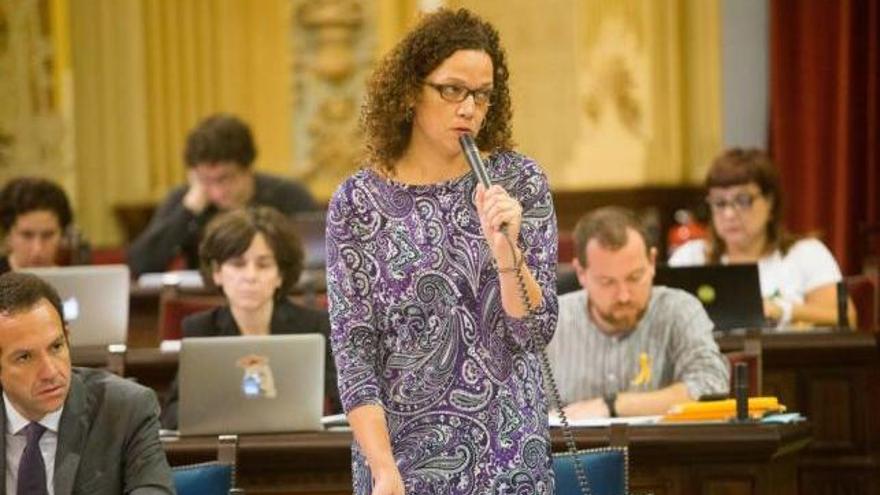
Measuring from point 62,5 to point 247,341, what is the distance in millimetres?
6876

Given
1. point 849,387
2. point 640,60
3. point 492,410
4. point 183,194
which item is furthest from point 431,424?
point 640,60

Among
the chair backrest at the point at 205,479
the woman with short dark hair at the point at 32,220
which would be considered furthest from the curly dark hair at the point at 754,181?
the chair backrest at the point at 205,479

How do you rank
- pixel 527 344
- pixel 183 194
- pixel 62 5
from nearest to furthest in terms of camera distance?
pixel 527 344, pixel 183 194, pixel 62 5

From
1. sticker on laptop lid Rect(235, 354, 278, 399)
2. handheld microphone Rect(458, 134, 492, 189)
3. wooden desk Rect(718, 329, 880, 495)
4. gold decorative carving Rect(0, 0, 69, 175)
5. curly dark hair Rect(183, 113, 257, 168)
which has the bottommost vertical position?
wooden desk Rect(718, 329, 880, 495)

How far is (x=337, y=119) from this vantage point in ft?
40.5

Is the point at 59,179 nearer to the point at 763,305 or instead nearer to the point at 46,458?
the point at 763,305

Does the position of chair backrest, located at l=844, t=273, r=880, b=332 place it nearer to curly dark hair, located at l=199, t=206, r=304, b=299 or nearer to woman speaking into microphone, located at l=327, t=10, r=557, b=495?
curly dark hair, located at l=199, t=206, r=304, b=299

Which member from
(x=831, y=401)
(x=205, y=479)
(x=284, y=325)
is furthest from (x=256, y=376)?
(x=831, y=401)

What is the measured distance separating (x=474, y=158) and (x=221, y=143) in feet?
17.6

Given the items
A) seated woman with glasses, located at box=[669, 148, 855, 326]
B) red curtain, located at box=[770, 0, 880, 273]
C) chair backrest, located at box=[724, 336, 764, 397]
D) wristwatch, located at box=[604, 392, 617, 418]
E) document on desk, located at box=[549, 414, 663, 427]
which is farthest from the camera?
red curtain, located at box=[770, 0, 880, 273]

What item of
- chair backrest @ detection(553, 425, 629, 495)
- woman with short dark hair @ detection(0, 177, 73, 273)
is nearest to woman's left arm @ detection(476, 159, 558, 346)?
chair backrest @ detection(553, 425, 629, 495)

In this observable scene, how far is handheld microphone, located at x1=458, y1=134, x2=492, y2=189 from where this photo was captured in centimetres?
349

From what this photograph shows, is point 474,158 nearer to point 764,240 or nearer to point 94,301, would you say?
point 94,301

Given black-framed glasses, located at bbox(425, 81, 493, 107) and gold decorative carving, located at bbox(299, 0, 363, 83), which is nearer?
black-framed glasses, located at bbox(425, 81, 493, 107)
